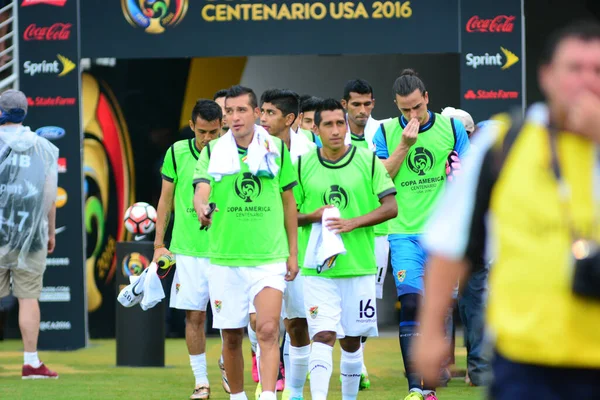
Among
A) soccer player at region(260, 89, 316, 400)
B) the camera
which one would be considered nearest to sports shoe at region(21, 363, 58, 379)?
soccer player at region(260, 89, 316, 400)

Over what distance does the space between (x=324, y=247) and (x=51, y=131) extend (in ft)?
21.7

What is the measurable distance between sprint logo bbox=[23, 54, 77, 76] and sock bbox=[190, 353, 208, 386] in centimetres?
518

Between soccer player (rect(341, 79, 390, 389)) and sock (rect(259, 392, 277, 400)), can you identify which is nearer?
sock (rect(259, 392, 277, 400))

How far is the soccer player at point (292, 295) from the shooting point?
8.85 metres

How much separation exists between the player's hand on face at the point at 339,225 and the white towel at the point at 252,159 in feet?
1.67

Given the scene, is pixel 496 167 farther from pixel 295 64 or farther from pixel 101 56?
pixel 295 64

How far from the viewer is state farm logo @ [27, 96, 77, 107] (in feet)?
45.5

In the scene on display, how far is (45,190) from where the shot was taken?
1141cm

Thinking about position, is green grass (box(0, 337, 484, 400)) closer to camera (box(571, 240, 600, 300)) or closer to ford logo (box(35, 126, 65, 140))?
ford logo (box(35, 126, 65, 140))

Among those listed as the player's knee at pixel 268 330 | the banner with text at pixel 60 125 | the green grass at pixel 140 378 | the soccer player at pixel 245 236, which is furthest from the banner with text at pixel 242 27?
the player's knee at pixel 268 330

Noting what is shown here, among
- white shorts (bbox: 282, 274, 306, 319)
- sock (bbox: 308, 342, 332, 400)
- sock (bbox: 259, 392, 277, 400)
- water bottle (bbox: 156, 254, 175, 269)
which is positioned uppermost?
water bottle (bbox: 156, 254, 175, 269)

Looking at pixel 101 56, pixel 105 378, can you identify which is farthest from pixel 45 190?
pixel 101 56

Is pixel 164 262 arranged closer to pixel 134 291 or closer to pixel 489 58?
pixel 134 291

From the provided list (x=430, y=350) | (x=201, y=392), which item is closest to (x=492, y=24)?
(x=201, y=392)
